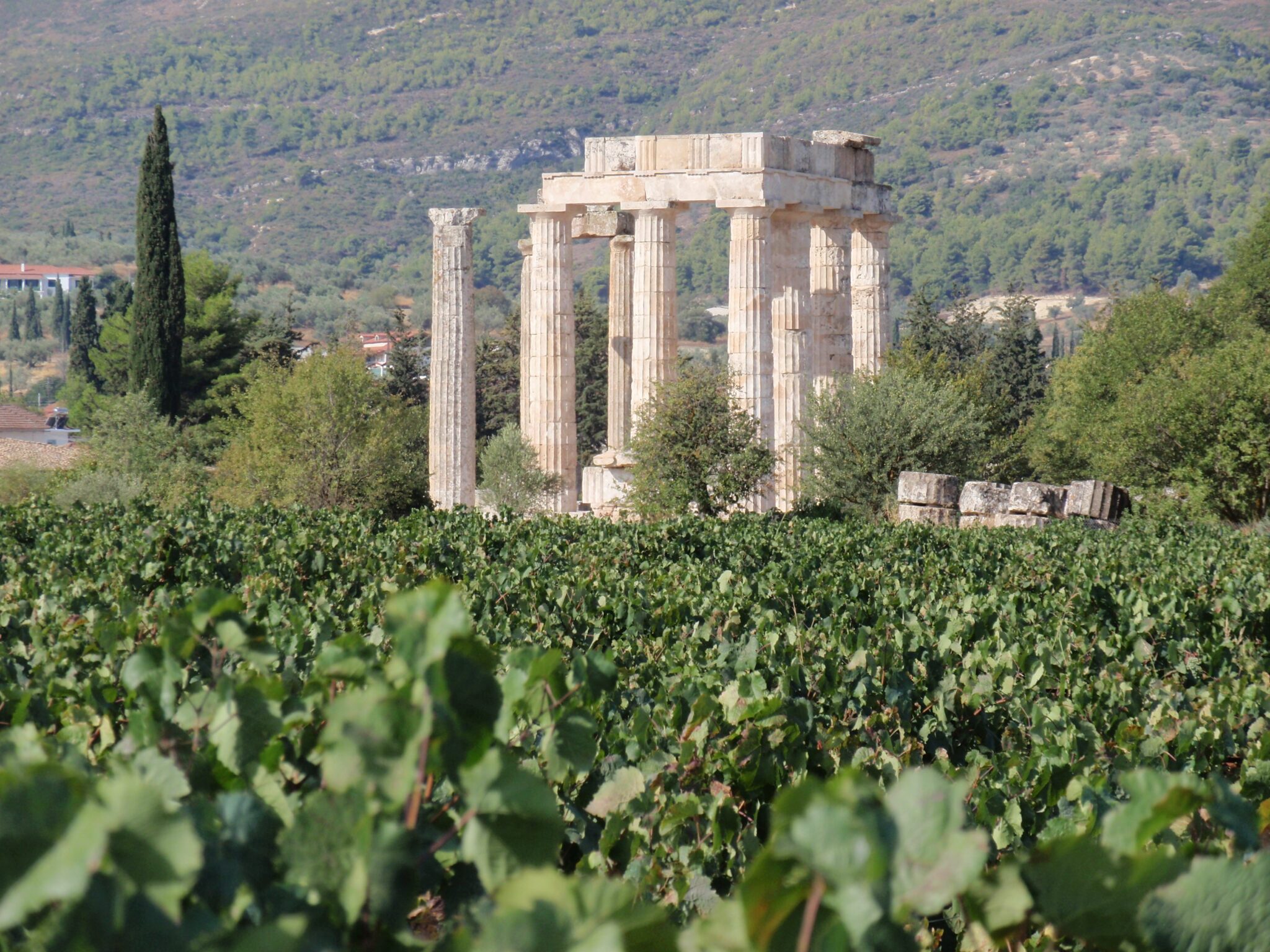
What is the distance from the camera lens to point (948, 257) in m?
104

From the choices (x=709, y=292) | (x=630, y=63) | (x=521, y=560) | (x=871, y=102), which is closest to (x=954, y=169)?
(x=871, y=102)

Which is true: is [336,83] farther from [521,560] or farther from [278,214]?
[521,560]

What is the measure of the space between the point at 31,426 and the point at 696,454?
126 ft

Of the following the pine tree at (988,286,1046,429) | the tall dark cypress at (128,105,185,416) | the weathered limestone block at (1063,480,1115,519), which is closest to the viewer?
Result: the weathered limestone block at (1063,480,1115,519)

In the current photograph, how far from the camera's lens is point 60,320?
8956cm

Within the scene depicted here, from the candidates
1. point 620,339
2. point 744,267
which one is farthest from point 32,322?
point 744,267

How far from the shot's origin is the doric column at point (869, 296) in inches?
1197

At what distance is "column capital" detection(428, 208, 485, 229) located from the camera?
28.5 metres

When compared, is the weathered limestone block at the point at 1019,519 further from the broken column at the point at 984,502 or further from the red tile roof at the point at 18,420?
the red tile roof at the point at 18,420

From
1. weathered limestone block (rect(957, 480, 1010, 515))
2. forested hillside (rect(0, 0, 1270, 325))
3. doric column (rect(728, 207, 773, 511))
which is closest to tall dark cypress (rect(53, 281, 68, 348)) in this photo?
forested hillside (rect(0, 0, 1270, 325))

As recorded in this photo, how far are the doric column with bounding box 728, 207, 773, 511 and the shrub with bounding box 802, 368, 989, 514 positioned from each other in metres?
1.26

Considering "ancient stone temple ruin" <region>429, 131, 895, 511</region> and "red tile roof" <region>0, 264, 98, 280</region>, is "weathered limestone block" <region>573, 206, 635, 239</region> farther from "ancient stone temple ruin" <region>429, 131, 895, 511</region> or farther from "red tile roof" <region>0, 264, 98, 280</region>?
"red tile roof" <region>0, 264, 98, 280</region>

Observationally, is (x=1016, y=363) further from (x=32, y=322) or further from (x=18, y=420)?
(x=32, y=322)

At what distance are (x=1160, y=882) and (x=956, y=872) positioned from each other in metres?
0.36
